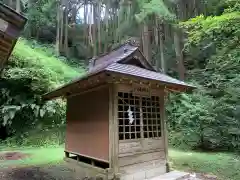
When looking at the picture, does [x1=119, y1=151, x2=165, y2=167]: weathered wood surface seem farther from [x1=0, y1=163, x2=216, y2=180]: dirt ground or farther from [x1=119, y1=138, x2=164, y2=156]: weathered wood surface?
[x1=0, y1=163, x2=216, y2=180]: dirt ground

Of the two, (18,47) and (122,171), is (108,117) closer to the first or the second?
(122,171)

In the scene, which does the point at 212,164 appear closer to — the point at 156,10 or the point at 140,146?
the point at 140,146

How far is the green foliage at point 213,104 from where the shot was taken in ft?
22.3

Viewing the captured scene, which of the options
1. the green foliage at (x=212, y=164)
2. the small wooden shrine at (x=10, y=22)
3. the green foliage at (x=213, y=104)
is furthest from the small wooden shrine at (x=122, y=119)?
the small wooden shrine at (x=10, y=22)

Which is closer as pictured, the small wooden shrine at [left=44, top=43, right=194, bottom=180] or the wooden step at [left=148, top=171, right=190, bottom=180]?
the small wooden shrine at [left=44, top=43, right=194, bottom=180]

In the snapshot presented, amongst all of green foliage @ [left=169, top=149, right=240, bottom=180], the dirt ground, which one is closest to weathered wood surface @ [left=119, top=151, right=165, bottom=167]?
green foliage @ [left=169, top=149, right=240, bottom=180]

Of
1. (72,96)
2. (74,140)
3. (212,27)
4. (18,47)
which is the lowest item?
(74,140)

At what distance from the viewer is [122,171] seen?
17.8 ft

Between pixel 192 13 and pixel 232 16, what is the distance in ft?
31.3

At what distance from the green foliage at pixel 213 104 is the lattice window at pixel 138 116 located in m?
2.52

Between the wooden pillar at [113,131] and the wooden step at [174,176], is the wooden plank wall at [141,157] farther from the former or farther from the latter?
the wooden step at [174,176]

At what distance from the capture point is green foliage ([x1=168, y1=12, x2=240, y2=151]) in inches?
268

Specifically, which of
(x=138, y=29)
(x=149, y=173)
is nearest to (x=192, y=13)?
(x=138, y=29)

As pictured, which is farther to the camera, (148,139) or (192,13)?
(192,13)
